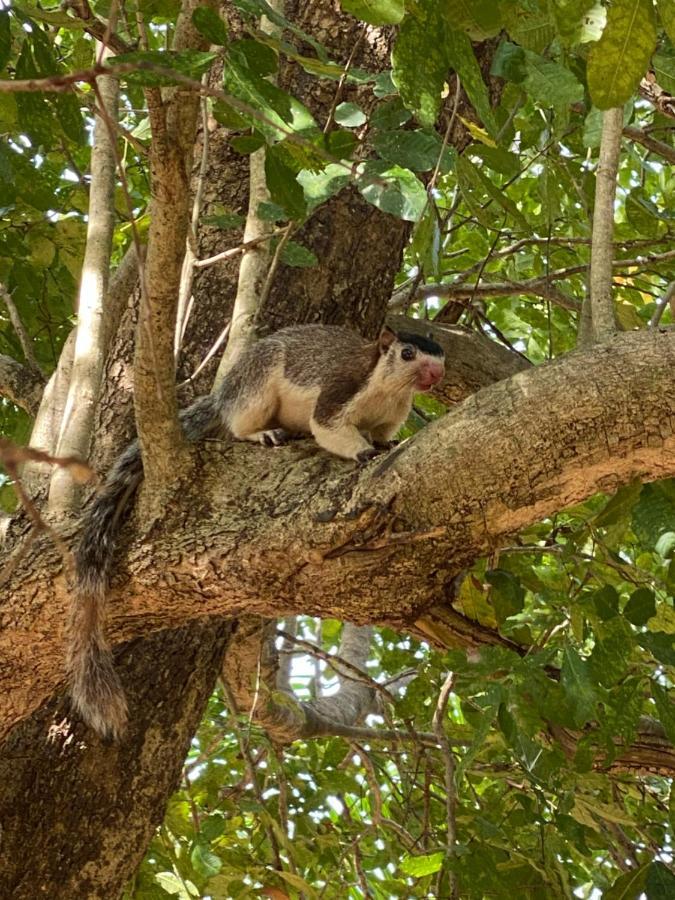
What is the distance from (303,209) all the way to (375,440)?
5.91 feet

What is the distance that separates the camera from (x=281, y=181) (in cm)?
213

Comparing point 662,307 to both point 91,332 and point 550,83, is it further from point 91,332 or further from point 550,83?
point 91,332

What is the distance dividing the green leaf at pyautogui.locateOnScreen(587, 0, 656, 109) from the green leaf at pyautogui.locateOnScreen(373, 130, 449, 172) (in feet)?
2.24

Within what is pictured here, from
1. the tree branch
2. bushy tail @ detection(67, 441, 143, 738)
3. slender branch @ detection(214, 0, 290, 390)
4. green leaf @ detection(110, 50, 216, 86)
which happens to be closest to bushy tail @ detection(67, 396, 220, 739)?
bushy tail @ detection(67, 441, 143, 738)

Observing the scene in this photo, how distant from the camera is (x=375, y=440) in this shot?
12.9 feet

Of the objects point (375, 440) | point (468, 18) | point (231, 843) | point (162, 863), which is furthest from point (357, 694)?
point (468, 18)

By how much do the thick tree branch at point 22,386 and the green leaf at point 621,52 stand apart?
269cm

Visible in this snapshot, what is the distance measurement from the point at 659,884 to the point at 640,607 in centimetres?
71

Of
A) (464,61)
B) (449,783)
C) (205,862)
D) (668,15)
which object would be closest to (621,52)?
(668,15)

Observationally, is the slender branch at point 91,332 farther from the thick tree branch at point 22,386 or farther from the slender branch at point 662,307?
the slender branch at point 662,307

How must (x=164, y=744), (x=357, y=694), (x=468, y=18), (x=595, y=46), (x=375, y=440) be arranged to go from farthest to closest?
(x=357, y=694) < (x=375, y=440) < (x=164, y=744) < (x=468, y=18) < (x=595, y=46)

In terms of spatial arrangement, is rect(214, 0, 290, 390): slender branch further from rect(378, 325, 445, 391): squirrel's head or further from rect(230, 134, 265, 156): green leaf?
rect(230, 134, 265, 156): green leaf

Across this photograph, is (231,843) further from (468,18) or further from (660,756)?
(468,18)

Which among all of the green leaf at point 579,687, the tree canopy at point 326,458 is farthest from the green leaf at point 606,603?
the green leaf at point 579,687
